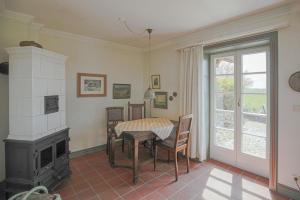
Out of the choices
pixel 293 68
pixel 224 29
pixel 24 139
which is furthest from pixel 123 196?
pixel 224 29

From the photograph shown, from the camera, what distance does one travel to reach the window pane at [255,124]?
2.74 meters

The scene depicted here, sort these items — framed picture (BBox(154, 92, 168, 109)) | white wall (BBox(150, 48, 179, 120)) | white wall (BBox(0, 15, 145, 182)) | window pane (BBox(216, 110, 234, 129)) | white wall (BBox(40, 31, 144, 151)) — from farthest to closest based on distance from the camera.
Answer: framed picture (BBox(154, 92, 168, 109)), white wall (BBox(150, 48, 179, 120)), white wall (BBox(40, 31, 144, 151)), window pane (BBox(216, 110, 234, 129)), white wall (BBox(0, 15, 145, 182))

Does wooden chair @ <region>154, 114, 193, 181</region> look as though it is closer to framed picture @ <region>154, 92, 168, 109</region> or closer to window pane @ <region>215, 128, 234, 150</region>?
window pane @ <region>215, 128, 234, 150</region>

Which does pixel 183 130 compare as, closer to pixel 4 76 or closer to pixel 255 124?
pixel 255 124

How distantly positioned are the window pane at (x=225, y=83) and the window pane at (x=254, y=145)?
909mm

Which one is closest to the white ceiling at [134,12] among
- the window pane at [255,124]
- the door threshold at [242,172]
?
the window pane at [255,124]

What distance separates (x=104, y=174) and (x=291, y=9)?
11.9 ft

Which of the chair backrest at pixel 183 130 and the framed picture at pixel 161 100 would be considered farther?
the framed picture at pixel 161 100

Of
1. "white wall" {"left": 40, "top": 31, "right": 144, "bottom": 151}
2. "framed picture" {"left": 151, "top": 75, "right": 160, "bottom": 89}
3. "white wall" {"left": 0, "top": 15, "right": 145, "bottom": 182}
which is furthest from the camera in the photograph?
"framed picture" {"left": 151, "top": 75, "right": 160, "bottom": 89}

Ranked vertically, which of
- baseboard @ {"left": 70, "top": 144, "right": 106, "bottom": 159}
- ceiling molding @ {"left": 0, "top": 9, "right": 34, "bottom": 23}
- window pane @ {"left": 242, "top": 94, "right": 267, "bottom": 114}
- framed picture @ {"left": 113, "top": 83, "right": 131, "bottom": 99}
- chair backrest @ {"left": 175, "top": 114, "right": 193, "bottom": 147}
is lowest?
baseboard @ {"left": 70, "top": 144, "right": 106, "bottom": 159}

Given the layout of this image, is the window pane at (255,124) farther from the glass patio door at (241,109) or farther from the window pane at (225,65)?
the window pane at (225,65)

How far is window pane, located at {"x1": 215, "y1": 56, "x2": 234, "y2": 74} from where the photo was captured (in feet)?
10.2

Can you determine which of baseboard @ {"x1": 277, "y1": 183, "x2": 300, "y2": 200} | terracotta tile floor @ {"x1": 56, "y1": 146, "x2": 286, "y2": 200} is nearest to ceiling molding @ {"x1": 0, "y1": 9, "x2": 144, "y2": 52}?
terracotta tile floor @ {"x1": 56, "y1": 146, "x2": 286, "y2": 200}

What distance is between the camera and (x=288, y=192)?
7.29 feet
